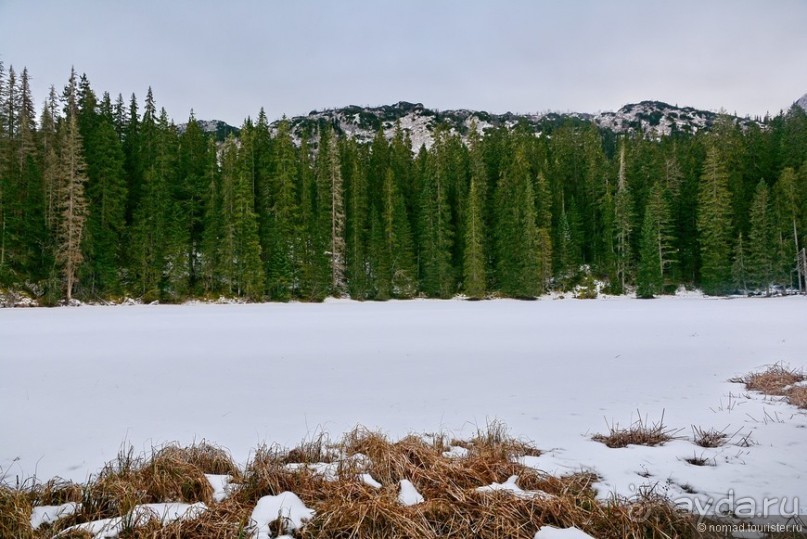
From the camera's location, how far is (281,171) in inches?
1583

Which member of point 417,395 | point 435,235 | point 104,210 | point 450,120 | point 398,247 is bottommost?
point 417,395

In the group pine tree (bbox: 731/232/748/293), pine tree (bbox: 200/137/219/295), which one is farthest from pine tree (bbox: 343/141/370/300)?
pine tree (bbox: 731/232/748/293)

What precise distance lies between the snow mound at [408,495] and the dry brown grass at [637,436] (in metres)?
2.48

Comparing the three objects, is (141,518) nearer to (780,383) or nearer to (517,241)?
(780,383)

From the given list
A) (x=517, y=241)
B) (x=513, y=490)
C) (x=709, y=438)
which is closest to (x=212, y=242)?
(x=517, y=241)

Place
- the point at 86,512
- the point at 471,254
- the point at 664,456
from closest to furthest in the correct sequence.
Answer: the point at 86,512
the point at 664,456
the point at 471,254

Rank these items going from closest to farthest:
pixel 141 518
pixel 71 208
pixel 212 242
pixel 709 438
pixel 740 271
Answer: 1. pixel 141 518
2. pixel 709 438
3. pixel 71 208
4. pixel 212 242
5. pixel 740 271

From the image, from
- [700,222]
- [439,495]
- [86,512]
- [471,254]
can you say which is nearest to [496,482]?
[439,495]

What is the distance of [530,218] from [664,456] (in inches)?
1520

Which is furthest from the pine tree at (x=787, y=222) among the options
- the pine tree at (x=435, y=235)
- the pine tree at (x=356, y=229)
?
the pine tree at (x=356, y=229)

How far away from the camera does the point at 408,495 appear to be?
10.6 feet

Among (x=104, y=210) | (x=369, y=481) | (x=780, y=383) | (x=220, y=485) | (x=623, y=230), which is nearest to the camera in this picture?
(x=369, y=481)

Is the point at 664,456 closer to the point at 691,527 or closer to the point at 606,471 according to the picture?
the point at 606,471

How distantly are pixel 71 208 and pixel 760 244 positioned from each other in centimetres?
5864
